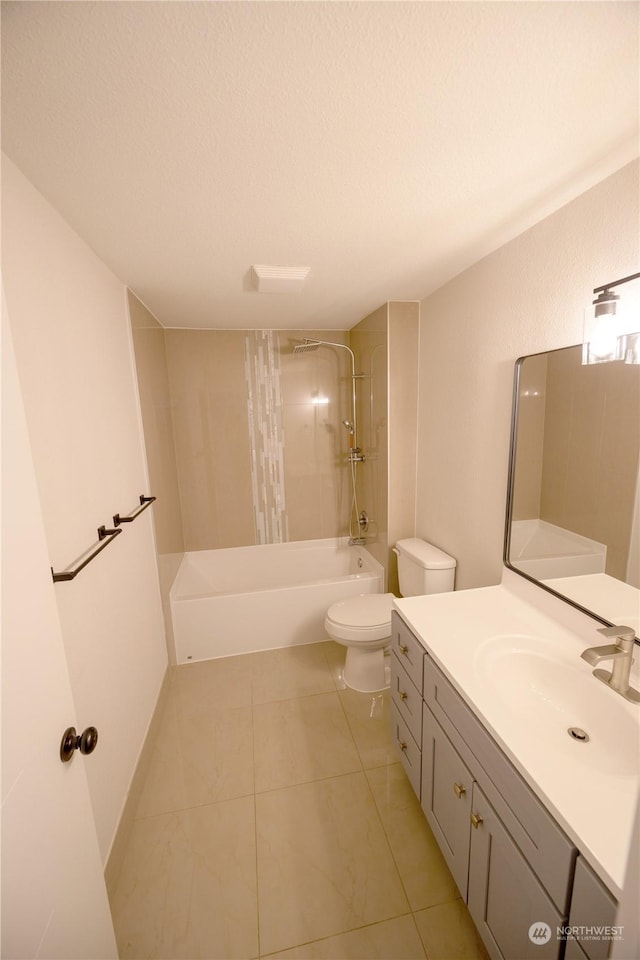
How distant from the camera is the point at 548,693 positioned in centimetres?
119

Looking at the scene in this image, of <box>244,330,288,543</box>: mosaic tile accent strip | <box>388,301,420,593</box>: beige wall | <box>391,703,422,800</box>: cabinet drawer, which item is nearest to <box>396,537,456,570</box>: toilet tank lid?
<box>388,301,420,593</box>: beige wall

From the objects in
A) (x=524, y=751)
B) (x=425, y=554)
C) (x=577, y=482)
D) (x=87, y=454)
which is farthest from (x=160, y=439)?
(x=524, y=751)

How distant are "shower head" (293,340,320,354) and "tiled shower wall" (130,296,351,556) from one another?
5cm

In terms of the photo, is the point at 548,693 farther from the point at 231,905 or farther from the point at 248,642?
the point at 248,642

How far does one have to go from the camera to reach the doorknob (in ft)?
2.46

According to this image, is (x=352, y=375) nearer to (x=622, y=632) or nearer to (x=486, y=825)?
(x=622, y=632)

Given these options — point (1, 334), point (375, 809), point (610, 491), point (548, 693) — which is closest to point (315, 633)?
point (375, 809)

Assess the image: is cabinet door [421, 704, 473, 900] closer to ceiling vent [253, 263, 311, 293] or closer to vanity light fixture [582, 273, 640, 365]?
vanity light fixture [582, 273, 640, 365]

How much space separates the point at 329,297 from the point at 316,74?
1.53 metres

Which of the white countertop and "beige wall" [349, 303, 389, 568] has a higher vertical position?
"beige wall" [349, 303, 389, 568]

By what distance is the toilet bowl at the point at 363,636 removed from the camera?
2.11m

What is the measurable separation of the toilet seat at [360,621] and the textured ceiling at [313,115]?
1.85 metres

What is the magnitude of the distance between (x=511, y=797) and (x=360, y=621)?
1.26 metres

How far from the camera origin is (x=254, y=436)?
3205mm
